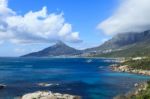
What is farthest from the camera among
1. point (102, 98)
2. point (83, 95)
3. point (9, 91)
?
point (9, 91)

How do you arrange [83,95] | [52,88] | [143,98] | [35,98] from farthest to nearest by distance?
1. [52,88]
2. [83,95]
3. [35,98]
4. [143,98]

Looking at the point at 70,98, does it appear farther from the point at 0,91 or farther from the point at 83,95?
the point at 0,91

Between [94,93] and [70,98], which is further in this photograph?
[94,93]

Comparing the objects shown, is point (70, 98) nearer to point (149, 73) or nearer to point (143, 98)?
point (143, 98)

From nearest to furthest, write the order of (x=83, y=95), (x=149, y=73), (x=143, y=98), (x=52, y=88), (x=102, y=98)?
(x=143, y=98) < (x=102, y=98) < (x=83, y=95) < (x=52, y=88) < (x=149, y=73)

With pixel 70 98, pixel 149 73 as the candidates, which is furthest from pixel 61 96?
pixel 149 73

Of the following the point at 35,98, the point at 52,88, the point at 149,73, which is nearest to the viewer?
the point at 35,98

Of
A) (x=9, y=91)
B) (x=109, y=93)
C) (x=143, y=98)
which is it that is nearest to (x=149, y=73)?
(x=109, y=93)

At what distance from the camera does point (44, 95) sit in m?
97.4

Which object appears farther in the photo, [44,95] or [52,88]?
[52,88]

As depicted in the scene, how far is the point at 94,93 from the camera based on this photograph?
113 meters

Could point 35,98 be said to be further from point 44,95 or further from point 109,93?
point 109,93

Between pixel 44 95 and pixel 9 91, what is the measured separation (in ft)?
80.4

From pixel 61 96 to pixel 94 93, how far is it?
758 inches
